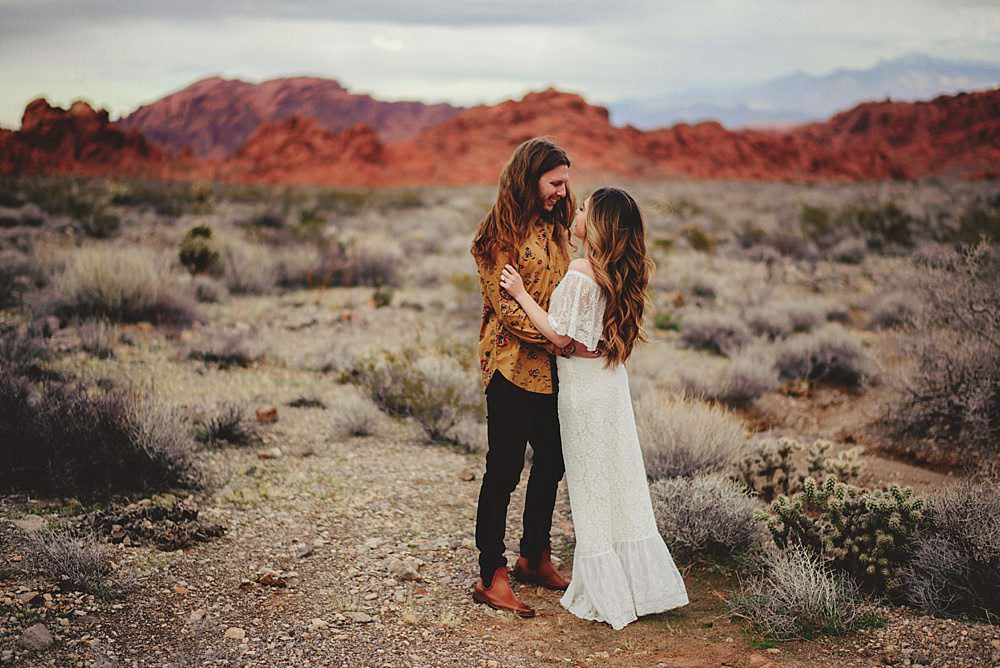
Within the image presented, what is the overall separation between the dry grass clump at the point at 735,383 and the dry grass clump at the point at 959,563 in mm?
3324

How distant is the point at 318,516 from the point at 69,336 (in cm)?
502

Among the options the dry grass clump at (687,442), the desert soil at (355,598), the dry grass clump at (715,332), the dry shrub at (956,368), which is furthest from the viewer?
the dry grass clump at (715,332)

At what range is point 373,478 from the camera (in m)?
5.36

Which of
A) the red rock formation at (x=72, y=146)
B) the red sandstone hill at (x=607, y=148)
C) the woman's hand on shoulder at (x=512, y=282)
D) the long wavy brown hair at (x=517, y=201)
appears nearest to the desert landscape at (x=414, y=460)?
the long wavy brown hair at (x=517, y=201)

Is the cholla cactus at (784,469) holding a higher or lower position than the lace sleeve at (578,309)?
lower

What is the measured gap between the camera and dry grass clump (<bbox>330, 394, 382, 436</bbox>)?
6164mm

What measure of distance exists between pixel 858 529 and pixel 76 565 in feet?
12.7

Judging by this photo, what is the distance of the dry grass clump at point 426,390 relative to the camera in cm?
631

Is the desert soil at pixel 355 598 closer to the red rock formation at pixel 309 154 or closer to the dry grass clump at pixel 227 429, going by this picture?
the dry grass clump at pixel 227 429

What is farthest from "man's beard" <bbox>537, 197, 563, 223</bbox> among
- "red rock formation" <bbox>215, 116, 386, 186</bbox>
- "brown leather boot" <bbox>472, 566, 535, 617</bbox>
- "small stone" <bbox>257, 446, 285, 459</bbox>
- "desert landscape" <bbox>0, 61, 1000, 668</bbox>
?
"red rock formation" <bbox>215, 116, 386, 186</bbox>

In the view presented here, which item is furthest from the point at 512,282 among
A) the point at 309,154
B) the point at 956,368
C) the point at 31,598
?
the point at 309,154

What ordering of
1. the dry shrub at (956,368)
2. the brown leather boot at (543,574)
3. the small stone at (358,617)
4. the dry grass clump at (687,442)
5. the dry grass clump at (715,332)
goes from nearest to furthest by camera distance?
1. the small stone at (358,617)
2. the brown leather boot at (543,574)
3. the dry grass clump at (687,442)
4. the dry shrub at (956,368)
5. the dry grass clump at (715,332)

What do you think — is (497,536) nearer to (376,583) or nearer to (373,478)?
(376,583)

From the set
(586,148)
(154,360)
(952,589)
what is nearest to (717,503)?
(952,589)
